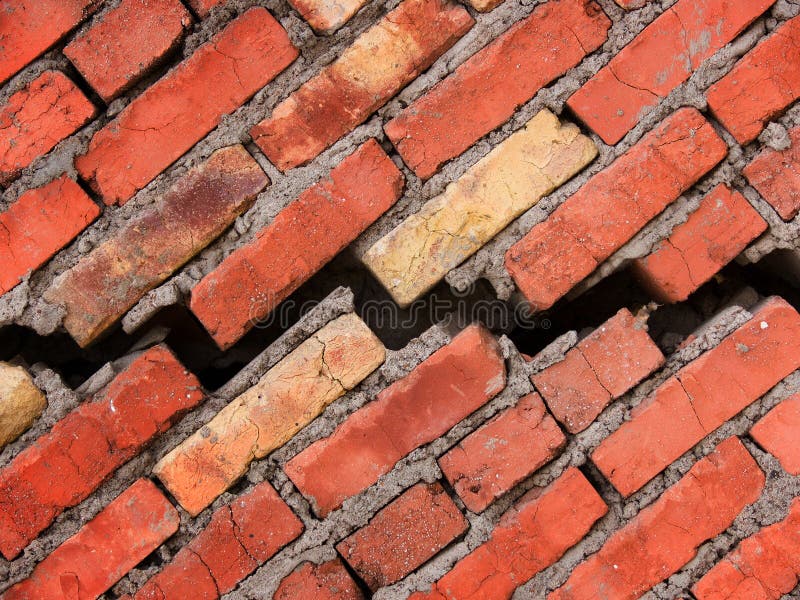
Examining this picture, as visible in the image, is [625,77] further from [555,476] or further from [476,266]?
[555,476]

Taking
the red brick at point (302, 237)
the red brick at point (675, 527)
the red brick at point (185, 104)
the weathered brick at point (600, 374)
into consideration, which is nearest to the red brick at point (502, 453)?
the weathered brick at point (600, 374)

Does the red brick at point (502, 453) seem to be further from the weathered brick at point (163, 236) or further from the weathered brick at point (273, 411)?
the weathered brick at point (163, 236)

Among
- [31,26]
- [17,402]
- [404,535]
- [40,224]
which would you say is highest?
[31,26]

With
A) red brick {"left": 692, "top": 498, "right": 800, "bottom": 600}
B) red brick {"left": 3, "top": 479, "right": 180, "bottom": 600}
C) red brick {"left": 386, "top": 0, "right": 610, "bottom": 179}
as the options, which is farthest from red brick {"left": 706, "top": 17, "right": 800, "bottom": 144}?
red brick {"left": 3, "top": 479, "right": 180, "bottom": 600}

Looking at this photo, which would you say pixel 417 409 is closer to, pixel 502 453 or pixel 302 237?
pixel 502 453

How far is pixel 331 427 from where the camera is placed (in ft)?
4.29

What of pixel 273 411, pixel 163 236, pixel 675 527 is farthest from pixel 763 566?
pixel 163 236

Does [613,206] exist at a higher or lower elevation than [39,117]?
lower

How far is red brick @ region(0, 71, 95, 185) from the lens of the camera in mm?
1314

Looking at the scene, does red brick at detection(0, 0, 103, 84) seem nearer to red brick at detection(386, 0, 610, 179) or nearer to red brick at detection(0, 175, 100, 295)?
red brick at detection(0, 175, 100, 295)

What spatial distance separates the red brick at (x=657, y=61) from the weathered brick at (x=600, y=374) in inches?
15.1

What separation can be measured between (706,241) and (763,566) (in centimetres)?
61

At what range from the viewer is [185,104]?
132cm

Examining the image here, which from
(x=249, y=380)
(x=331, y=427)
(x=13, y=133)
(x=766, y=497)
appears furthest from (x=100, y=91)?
(x=766, y=497)
